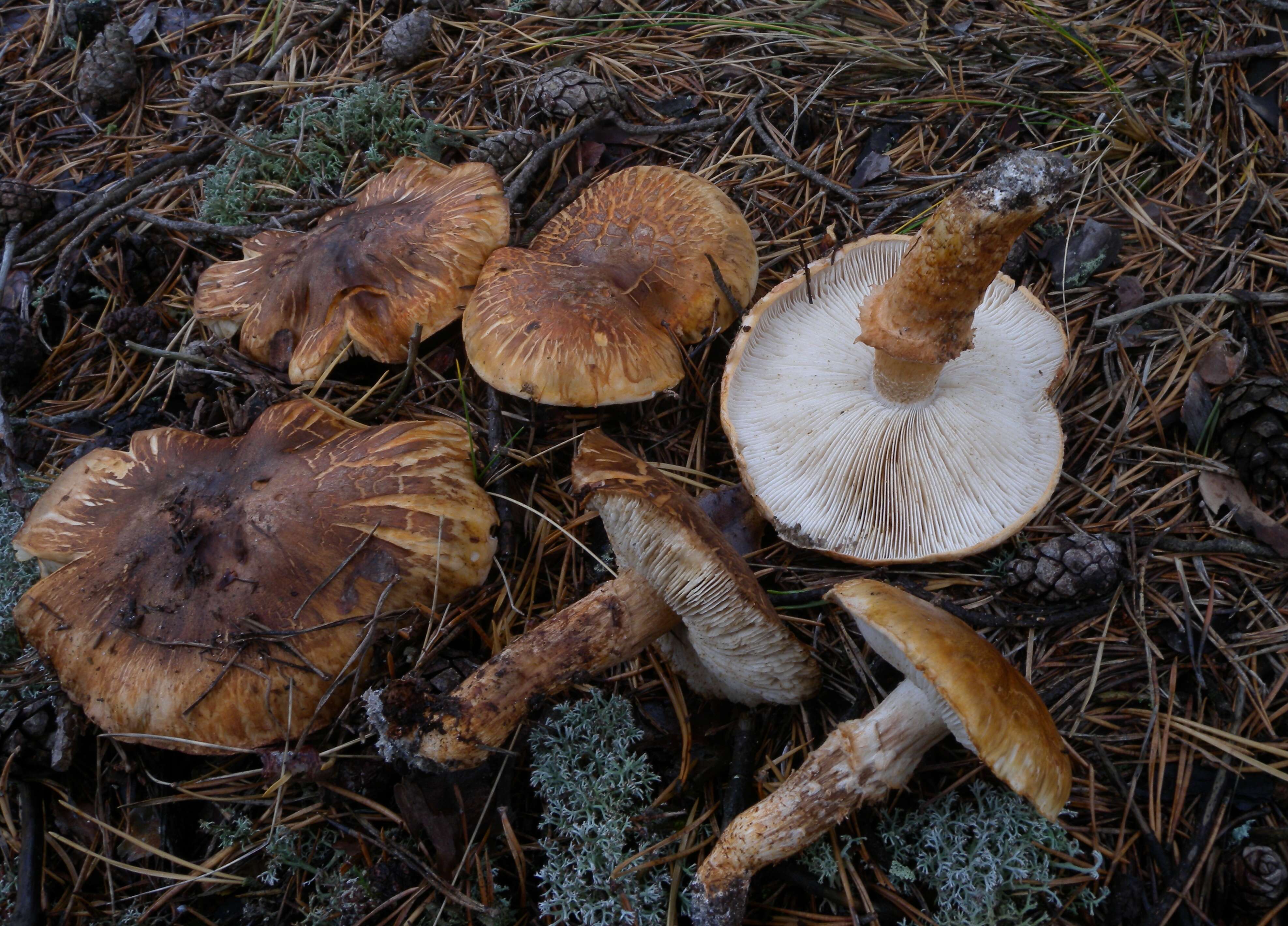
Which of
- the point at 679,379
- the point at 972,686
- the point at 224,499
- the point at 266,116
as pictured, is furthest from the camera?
the point at 266,116

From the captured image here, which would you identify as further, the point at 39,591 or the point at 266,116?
the point at 266,116

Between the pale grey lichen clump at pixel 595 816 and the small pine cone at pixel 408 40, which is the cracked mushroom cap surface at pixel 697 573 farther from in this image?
the small pine cone at pixel 408 40

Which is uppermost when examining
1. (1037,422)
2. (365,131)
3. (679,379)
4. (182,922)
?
(365,131)

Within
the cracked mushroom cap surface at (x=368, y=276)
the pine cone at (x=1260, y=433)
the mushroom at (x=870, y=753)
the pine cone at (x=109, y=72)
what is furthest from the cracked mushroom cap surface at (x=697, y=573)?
the pine cone at (x=109, y=72)

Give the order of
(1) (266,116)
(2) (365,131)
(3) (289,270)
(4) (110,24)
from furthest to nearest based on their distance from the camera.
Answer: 1. (4) (110,24)
2. (1) (266,116)
3. (2) (365,131)
4. (3) (289,270)

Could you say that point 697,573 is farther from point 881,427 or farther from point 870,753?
point 881,427

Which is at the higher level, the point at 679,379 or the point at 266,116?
the point at 266,116

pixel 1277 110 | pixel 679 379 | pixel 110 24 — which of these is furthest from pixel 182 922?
pixel 1277 110

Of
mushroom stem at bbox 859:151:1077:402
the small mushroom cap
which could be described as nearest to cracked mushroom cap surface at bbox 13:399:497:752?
the small mushroom cap

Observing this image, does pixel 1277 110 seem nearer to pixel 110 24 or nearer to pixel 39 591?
pixel 39 591
